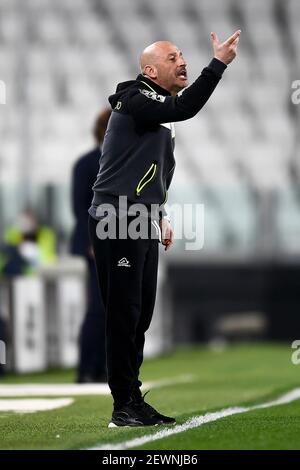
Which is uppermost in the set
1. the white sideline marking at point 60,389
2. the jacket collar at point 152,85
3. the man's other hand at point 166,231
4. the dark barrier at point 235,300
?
the jacket collar at point 152,85

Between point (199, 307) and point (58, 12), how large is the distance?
787 cm

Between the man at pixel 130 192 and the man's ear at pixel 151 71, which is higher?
the man's ear at pixel 151 71

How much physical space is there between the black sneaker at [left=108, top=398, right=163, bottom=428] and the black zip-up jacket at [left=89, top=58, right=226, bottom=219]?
2.54 feet

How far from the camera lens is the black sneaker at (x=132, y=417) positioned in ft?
17.6

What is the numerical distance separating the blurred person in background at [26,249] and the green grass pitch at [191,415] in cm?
127

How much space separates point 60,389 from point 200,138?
618 inches

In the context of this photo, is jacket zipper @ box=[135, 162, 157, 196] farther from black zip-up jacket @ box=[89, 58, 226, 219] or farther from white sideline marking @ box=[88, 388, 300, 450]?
white sideline marking @ box=[88, 388, 300, 450]

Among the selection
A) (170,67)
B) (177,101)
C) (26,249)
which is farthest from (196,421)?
(26,249)

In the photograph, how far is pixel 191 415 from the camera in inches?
236

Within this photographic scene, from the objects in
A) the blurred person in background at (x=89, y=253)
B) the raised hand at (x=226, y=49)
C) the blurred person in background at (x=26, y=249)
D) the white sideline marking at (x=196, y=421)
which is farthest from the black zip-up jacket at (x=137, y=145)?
the blurred person in background at (x=26, y=249)

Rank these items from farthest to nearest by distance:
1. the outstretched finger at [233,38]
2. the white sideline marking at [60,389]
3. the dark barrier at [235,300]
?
1. the dark barrier at [235,300]
2. the white sideline marking at [60,389]
3. the outstretched finger at [233,38]

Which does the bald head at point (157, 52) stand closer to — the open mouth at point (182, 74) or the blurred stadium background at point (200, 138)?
the open mouth at point (182, 74)

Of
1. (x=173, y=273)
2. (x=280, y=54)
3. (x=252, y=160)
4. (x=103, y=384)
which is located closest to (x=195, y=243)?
(x=173, y=273)
